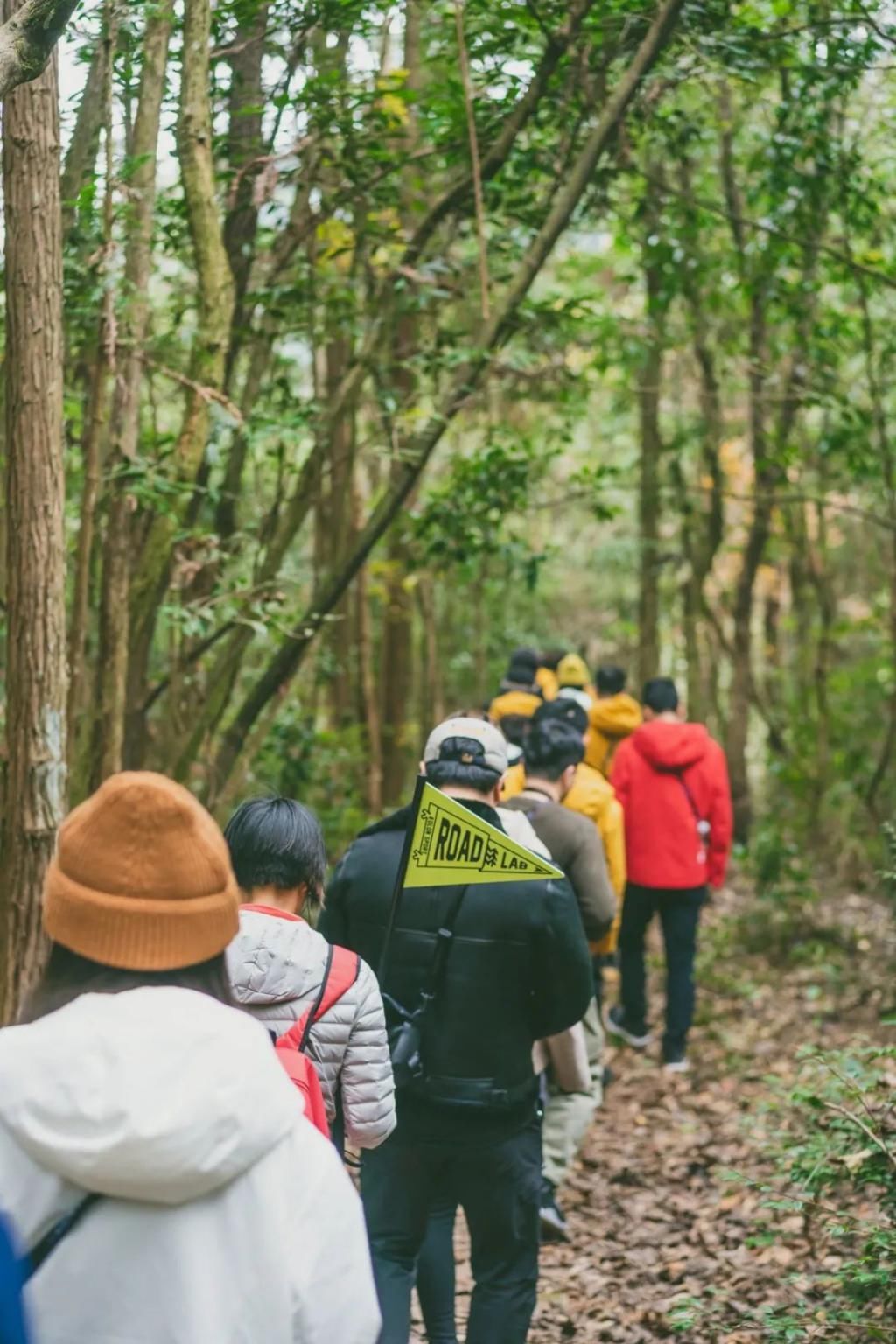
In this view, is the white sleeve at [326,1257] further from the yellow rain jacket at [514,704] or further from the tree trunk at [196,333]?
the yellow rain jacket at [514,704]

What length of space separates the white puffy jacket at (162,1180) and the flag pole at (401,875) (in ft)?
6.29

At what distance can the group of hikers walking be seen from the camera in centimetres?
199

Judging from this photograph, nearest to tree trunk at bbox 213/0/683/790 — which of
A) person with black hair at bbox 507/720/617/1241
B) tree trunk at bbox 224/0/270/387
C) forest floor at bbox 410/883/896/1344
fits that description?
tree trunk at bbox 224/0/270/387

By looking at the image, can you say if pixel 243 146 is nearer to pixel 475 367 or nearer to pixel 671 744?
pixel 475 367

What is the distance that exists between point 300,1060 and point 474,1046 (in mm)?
1302

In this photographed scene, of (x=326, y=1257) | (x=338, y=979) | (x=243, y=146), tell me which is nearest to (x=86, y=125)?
(x=243, y=146)

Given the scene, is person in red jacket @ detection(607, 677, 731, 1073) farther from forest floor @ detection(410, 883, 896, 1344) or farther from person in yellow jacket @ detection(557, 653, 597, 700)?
person in yellow jacket @ detection(557, 653, 597, 700)

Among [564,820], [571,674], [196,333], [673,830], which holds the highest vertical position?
[196,333]

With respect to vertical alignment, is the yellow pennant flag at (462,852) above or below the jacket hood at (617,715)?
above

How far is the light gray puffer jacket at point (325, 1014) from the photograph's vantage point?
326 centimetres

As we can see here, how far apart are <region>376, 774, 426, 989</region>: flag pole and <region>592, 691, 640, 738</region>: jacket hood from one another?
17.3 feet

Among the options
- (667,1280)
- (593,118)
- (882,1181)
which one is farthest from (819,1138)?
(593,118)

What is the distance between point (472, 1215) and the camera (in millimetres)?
4285

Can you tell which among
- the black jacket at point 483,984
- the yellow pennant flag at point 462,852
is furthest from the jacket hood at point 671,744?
the yellow pennant flag at point 462,852
